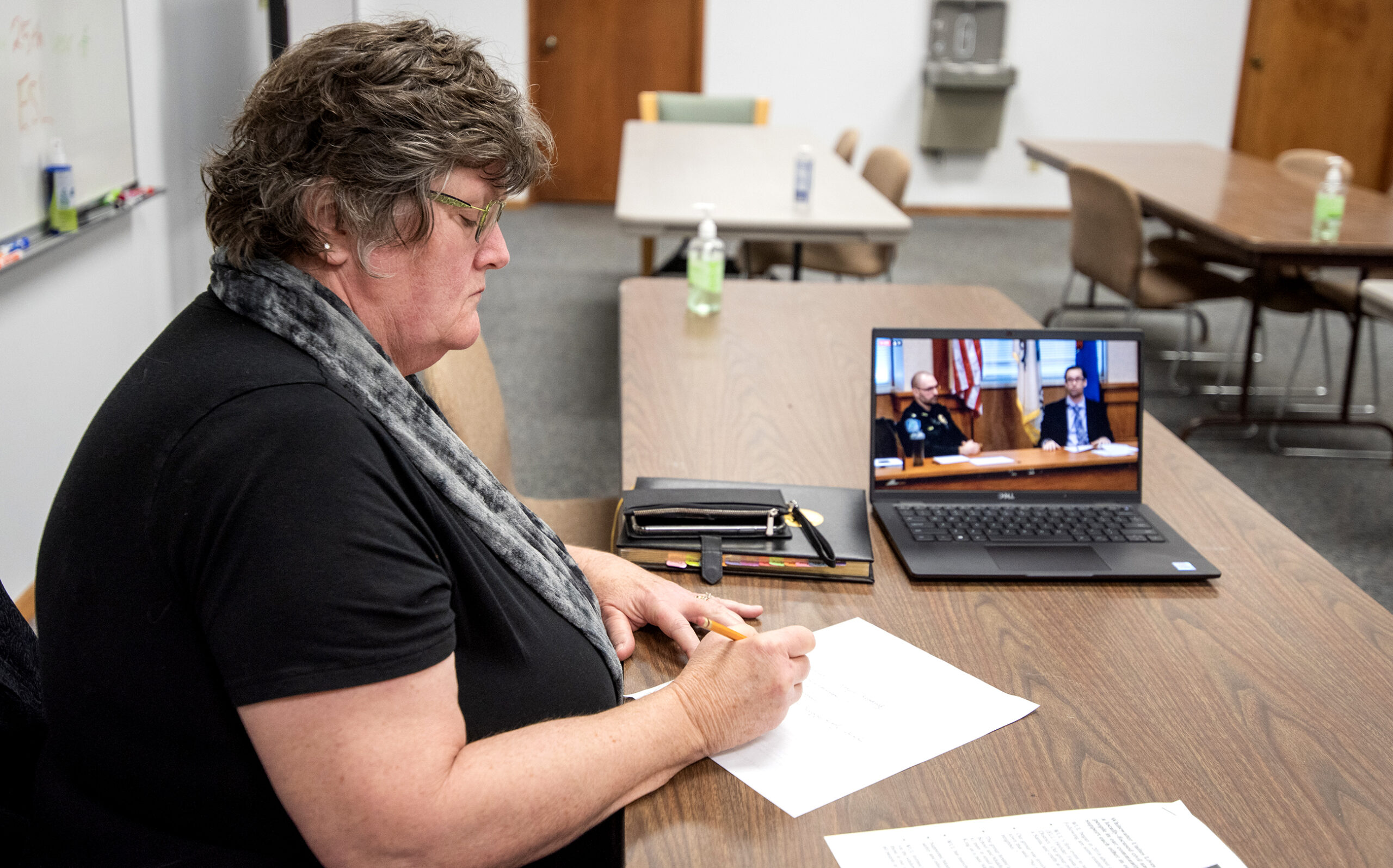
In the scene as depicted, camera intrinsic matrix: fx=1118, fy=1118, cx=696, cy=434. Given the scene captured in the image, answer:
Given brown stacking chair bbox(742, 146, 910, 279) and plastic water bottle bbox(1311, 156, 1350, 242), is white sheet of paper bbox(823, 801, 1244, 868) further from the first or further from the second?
brown stacking chair bbox(742, 146, 910, 279)

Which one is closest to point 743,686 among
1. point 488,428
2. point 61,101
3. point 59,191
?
point 488,428

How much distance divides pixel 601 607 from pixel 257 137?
0.55m

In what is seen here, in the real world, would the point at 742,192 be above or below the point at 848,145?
below

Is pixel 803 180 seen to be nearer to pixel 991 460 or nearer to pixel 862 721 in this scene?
pixel 991 460

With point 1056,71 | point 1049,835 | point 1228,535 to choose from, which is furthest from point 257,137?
point 1056,71

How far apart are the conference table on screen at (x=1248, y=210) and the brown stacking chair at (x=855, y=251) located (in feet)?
2.13

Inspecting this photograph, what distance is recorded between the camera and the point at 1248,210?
11.9ft

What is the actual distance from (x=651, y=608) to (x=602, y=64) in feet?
21.0

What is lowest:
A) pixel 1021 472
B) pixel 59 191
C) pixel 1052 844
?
pixel 1052 844

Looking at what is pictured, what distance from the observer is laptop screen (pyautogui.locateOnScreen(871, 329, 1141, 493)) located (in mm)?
1322

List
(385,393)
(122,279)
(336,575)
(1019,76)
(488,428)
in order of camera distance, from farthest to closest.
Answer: (1019,76), (122,279), (488,428), (385,393), (336,575)

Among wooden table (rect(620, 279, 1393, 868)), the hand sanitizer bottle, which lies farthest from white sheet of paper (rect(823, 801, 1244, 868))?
the hand sanitizer bottle

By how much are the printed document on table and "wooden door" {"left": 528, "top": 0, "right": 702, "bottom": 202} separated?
19.8 ft

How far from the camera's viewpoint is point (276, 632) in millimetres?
718
